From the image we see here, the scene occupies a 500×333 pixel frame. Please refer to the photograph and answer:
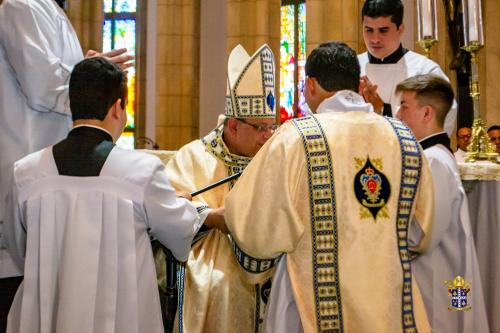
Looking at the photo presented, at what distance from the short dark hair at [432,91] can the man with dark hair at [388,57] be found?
0.50m

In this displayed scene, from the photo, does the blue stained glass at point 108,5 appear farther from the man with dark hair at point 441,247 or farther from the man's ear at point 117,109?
the man's ear at point 117,109

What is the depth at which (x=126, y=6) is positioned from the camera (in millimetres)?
15930

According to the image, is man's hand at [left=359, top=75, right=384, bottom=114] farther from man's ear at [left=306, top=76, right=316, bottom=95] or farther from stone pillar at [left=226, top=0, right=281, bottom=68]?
stone pillar at [left=226, top=0, right=281, bottom=68]

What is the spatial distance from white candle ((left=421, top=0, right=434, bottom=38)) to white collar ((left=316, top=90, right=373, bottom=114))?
154 cm

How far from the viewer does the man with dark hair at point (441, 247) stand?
3.57m

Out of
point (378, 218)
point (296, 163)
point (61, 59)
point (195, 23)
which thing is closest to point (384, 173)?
point (378, 218)

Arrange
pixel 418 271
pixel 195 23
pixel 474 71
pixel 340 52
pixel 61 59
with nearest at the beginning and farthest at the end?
pixel 340 52 → pixel 61 59 → pixel 418 271 → pixel 474 71 → pixel 195 23

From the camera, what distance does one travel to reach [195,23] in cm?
1112

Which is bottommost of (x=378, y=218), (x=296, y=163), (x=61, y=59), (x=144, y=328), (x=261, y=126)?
(x=144, y=328)

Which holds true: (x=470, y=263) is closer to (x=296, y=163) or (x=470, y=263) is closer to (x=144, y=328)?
(x=296, y=163)

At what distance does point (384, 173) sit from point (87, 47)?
10.5 meters

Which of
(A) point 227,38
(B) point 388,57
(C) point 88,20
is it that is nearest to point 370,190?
(B) point 388,57

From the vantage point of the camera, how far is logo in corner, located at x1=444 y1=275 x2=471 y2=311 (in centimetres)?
359

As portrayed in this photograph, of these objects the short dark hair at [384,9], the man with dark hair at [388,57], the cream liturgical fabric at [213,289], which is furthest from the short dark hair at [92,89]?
the short dark hair at [384,9]
